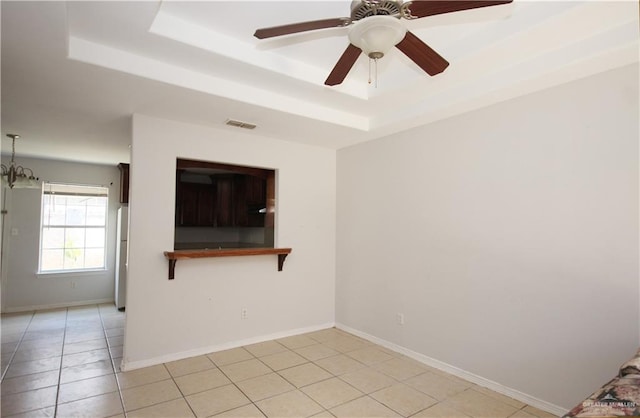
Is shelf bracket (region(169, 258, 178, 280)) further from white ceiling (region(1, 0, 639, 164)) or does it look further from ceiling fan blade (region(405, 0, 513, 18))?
ceiling fan blade (region(405, 0, 513, 18))

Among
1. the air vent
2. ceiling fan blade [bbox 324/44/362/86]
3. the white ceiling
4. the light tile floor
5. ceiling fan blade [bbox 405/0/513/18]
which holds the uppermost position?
the white ceiling

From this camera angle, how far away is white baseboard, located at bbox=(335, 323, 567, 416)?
2.53m

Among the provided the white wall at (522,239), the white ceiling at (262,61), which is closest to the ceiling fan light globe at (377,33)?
the white ceiling at (262,61)

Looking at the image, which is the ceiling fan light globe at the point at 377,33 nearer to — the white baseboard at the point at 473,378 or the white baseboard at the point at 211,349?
the white baseboard at the point at 473,378

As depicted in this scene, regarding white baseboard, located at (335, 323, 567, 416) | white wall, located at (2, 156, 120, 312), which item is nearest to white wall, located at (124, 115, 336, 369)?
white baseboard, located at (335, 323, 567, 416)

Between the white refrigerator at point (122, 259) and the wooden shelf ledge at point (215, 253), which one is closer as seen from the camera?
the wooden shelf ledge at point (215, 253)

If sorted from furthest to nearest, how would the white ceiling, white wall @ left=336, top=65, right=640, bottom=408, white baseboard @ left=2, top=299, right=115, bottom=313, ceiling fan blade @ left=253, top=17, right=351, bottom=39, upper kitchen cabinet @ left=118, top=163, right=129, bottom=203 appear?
white baseboard @ left=2, top=299, right=115, bottom=313, upper kitchen cabinet @ left=118, top=163, right=129, bottom=203, white wall @ left=336, top=65, right=640, bottom=408, the white ceiling, ceiling fan blade @ left=253, top=17, right=351, bottom=39

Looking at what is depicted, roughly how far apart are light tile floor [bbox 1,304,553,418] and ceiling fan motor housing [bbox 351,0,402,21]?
2560 mm

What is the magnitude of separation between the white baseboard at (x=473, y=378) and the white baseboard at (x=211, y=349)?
27.8 inches

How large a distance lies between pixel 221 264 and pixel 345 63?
266 centimetres

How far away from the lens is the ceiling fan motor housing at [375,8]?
1.53m

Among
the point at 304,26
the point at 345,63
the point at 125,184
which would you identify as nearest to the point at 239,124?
the point at 345,63

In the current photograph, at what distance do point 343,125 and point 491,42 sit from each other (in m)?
1.66

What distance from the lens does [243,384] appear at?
294 centimetres
